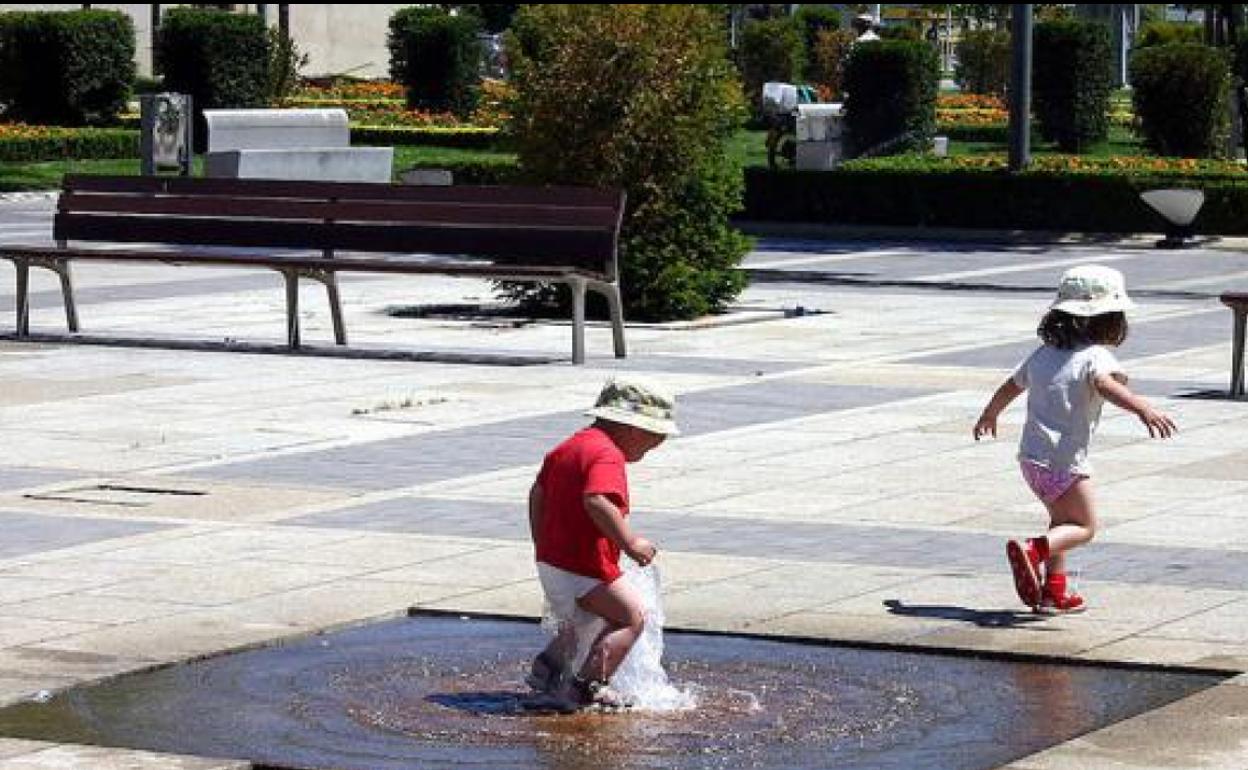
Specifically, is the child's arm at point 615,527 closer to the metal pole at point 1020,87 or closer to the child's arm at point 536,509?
the child's arm at point 536,509

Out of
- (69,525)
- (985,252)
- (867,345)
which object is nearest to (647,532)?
(69,525)

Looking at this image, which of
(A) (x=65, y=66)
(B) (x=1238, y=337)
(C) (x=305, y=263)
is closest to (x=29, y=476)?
(C) (x=305, y=263)

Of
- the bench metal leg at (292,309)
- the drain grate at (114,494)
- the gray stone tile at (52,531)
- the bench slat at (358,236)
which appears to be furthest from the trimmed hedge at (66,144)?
the gray stone tile at (52,531)

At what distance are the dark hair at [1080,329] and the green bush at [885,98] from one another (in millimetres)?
25855

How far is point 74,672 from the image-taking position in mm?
8797

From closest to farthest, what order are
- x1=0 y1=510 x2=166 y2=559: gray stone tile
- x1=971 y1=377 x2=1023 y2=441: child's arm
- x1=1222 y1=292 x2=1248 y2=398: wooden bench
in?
x1=971 y1=377 x2=1023 y2=441: child's arm, x1=0 y1=510 x2=166 y2=559: gray stone tile, x1=1222 y1=292 x2=1248 y2=398: wooden bench

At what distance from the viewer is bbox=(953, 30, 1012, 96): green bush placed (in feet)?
176

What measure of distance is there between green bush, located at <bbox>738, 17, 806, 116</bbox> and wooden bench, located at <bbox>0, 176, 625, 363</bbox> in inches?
1368

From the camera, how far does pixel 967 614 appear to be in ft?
32.3

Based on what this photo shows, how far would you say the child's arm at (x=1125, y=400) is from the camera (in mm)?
9695

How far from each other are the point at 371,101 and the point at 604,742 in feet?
134

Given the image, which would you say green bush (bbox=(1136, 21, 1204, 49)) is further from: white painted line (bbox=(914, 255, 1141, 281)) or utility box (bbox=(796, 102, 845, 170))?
white painted line (bbox=(914, 255, 1141, 281))

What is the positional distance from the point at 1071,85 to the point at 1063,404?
94.4 ft

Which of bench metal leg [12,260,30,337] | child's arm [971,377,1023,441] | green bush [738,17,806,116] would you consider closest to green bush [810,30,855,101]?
green bush [738,17,806,116]
